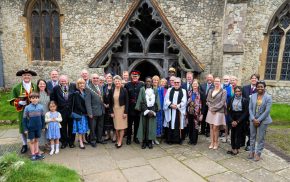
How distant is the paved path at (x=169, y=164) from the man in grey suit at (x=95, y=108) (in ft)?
1.25

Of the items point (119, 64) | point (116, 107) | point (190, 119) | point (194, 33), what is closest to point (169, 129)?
point (190, 119)

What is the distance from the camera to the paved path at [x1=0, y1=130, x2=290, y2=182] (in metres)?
4.72

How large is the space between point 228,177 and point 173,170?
1.11 m

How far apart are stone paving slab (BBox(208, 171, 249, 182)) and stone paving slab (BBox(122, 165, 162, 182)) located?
108cm

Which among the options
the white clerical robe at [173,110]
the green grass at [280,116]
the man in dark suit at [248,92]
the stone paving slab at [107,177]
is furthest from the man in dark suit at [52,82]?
the green grass at [280,116]

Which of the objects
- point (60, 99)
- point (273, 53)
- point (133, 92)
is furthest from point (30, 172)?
point (273, 53)

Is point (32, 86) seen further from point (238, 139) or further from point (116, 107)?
point (238, 139)

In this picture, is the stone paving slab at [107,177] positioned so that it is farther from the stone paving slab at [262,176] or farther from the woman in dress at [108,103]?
the stone paving slab at [262,176]

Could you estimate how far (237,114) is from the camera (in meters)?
5.64

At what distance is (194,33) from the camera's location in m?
11.2

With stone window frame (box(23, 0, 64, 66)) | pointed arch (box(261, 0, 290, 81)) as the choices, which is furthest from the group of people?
stone window frame (box(23, 0, 64, 66))

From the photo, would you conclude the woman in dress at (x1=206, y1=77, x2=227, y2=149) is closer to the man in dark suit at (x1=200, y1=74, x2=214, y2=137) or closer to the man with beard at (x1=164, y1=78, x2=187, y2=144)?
the man in dark suit at (x1=200, y1=74, x2=214, y2=137)

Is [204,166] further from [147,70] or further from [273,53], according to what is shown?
[273,53]

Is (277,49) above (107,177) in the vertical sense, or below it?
above
